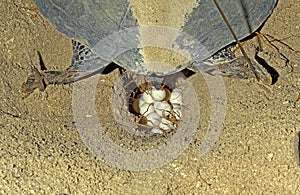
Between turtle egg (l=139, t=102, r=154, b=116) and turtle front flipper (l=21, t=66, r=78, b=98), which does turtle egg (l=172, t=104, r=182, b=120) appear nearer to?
turtle egg (l=139, t=102, r=154, b=116)

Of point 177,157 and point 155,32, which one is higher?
point 155,32

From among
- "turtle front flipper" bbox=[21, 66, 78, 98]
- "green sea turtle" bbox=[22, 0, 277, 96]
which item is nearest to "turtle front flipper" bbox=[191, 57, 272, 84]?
"green sea turtle" bbox=[22, 0, 277, 96]

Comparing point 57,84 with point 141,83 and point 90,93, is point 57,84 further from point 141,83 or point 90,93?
point 141,83

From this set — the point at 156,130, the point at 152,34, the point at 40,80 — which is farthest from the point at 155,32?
the point at 156,130

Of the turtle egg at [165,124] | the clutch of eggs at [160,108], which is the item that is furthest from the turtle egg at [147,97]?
the turtle egg at [165,124]

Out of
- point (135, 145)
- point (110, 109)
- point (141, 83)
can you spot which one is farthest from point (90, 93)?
point (135, 145)

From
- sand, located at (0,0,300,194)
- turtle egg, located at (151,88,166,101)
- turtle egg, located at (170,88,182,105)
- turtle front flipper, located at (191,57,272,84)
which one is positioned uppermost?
turtle front flipper, located at (191,57,272,84)

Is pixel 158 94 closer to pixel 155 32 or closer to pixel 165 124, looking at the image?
pixel 165 124
